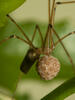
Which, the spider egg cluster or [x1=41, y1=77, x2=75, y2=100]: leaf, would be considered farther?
the spider egg cluster

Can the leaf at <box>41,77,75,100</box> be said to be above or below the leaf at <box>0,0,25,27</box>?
below

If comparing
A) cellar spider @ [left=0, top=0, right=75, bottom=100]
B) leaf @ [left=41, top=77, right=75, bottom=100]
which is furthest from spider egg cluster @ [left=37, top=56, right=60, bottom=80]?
leaf @ [left=41, top=77, right=75, bottom=100]

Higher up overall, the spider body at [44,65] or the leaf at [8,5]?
the leaf at [8,5]

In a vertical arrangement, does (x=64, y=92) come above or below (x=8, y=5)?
below

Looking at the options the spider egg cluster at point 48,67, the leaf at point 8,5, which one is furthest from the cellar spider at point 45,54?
the leaf at point 8,5

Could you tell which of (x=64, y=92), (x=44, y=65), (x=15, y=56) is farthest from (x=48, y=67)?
(x=64, y=92)

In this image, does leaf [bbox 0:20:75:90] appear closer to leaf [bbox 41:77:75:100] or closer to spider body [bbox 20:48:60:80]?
spider body [bbox 20:48:60:80]

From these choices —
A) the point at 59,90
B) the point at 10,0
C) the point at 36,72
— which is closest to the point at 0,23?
the point at 10,0

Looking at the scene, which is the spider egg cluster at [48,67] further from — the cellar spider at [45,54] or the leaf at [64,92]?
the leaf at [64,92]

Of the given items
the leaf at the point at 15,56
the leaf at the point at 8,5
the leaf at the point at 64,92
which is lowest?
the leaf at the point at 15,56

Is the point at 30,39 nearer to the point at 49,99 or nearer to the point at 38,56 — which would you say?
the point at 38,56

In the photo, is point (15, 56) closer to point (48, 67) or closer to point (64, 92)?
point (48, 67)

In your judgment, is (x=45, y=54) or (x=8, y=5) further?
(x=45, y=54)
